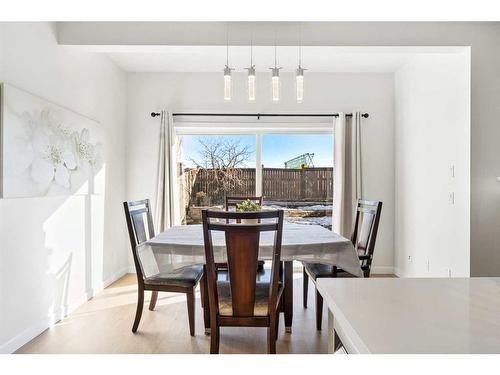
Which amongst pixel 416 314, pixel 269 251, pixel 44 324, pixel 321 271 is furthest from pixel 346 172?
pixel 416 314

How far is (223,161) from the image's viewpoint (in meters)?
4.93

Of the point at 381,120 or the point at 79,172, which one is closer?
the point at 79,172

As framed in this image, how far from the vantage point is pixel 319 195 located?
16.2 ft

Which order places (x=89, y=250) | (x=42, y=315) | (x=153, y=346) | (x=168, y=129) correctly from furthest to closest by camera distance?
(x=168, y=129) < (x=89, y=250) < (x=42, y=315) < (x=153, y=346)

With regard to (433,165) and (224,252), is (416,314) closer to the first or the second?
(224,252)

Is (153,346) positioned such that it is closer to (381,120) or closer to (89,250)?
(89,250)

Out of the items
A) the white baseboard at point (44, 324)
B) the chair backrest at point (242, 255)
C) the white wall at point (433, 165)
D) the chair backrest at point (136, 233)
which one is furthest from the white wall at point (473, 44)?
the white baseboard at point (44, 324)

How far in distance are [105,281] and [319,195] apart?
2.79m

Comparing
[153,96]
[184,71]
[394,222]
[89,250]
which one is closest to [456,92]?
[394,222]

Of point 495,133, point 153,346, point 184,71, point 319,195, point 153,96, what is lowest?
point 153,346

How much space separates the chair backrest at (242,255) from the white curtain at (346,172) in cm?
254

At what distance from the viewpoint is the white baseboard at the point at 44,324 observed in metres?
2.50

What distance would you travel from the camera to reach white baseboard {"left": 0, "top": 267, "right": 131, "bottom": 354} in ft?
8.19

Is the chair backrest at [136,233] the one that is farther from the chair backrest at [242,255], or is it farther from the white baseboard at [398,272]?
the white baseboard at [398,272]
